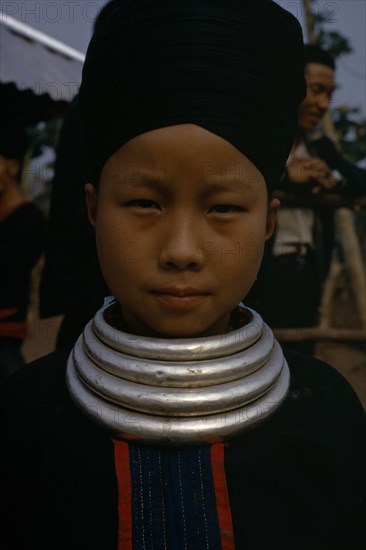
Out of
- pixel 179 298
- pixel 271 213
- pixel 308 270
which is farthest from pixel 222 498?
pixel 308 270

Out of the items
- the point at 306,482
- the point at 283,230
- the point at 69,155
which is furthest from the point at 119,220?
the point at 283,230

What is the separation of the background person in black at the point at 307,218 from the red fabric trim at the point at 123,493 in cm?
157

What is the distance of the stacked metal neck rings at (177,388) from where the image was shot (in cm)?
92

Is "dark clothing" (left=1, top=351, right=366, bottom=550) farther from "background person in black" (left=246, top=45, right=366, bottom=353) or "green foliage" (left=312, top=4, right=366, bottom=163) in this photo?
"green foliage" (left=312, top=4, right=366, bottom=163)

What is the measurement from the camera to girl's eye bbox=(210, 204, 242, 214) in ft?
3.11

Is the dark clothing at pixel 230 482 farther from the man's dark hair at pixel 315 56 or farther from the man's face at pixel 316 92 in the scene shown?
the man's dark hair at pixel 315 56

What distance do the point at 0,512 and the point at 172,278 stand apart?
716 millimetres

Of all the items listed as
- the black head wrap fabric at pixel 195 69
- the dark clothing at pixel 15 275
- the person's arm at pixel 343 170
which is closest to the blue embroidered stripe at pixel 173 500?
the black head wrap fabric at pixel 195 69

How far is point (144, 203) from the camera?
949 mm

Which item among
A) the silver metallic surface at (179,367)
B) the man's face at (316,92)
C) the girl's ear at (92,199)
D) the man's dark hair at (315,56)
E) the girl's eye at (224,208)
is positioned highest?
the man's dark hair at (315,56)

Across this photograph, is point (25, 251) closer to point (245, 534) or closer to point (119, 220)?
point (119, 220)

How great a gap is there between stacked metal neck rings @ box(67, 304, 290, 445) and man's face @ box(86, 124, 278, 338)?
80mm

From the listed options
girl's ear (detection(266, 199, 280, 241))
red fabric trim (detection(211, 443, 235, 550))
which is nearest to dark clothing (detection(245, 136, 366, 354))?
girl's ear (detection(266, 199, 280, 241))

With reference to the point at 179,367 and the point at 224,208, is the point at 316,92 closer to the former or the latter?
the point at 224,208
